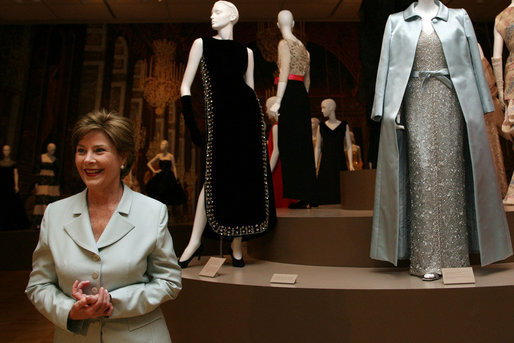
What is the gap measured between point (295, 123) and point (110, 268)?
3673mm

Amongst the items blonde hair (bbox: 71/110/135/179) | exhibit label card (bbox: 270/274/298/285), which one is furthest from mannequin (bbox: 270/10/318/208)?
blonde hair (bbox: 71/110/135/179)

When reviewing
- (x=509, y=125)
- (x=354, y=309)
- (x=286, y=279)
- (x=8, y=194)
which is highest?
(x=509, y=125)

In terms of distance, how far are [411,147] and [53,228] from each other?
224 cm

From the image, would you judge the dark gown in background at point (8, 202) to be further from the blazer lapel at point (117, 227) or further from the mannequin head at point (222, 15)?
the blazer lapel at point (117, 227)

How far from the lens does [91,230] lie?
157 cm

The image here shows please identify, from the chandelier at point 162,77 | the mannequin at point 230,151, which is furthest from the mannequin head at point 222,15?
the chandelier at point 162,77

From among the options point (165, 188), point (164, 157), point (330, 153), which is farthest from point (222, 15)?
point (164, 157)

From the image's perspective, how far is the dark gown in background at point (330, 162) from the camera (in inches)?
271

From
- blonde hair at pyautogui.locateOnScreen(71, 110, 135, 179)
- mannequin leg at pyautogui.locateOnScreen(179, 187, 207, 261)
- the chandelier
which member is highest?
the chandelier

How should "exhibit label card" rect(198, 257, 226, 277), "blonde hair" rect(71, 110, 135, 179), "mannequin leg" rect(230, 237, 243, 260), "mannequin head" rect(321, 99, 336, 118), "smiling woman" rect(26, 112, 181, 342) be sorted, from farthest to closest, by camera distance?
"mannequin head" rect(321, 99, 336, 118) → "mannequin leg" rect(230, 237, 243, 260) → "exhibit label card" rect(198, 257, 226, 277) → "blonde hair" rect(71, 110, 135, 179) → "smiling woman" rect(26, 112, 181, 342)

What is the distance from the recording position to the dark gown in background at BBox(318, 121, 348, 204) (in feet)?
22.6

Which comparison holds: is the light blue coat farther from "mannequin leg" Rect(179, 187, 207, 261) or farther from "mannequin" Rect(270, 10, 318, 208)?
"mannequin" Rect(270, 10, 318, 208)

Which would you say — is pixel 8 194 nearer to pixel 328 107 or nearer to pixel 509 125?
pixel 328 107

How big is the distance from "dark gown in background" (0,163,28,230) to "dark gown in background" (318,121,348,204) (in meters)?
5.80
